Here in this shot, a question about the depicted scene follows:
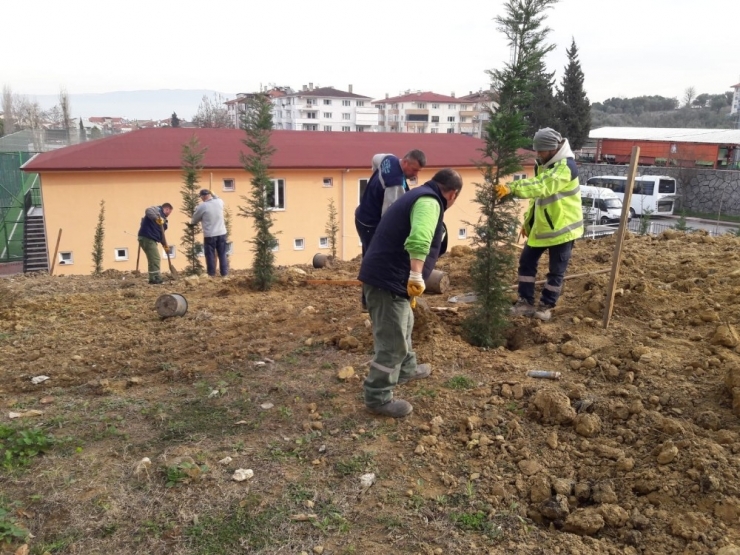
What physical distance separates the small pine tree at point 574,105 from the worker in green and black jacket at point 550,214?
125ft

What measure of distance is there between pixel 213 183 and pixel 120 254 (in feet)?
13.6

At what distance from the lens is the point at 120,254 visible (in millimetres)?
19938

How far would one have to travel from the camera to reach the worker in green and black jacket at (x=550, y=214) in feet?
17.5

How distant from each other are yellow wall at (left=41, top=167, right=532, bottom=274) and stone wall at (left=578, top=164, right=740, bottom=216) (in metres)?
16.7

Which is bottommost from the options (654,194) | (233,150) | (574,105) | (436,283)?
(654,194)

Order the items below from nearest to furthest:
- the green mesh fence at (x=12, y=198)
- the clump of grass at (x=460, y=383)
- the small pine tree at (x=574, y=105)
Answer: the clump of grass at (x=460, y=383)
the green mesh fence at (x=12, y=198)
the small pine tree at (x=574, y=105)

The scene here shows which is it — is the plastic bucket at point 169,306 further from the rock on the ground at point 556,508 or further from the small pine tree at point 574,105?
the small pine tree at point 574,105

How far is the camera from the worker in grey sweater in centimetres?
1055

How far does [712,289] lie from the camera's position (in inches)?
234

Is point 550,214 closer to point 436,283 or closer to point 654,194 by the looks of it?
point 436,283

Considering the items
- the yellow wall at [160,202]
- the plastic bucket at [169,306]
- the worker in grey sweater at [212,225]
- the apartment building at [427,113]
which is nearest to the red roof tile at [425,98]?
the apartment building at [427,113]

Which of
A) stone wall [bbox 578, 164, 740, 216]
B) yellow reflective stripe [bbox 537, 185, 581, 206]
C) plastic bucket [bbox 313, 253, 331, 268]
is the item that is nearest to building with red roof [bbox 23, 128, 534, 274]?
plastic bucket [bbox 313, 253, 331, 268]

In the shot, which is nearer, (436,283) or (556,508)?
(556,508)

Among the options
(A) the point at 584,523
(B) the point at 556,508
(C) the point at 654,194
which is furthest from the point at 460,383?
(C) the point at 654,194
